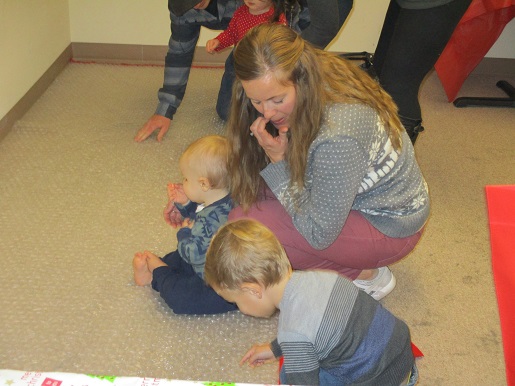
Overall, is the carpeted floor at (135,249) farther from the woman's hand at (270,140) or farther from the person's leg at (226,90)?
the woman's hand at (270,140)

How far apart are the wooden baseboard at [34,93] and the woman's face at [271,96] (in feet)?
4.04

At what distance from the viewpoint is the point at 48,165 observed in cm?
188

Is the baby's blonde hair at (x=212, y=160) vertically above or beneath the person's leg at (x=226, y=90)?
above

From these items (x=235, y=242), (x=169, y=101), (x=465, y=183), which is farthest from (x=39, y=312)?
(x=465, y=183)

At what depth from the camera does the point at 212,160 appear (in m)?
1.35

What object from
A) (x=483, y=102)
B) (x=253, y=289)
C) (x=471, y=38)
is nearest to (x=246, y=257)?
(x=253, y=289)

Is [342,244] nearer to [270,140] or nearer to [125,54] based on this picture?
[270,140]

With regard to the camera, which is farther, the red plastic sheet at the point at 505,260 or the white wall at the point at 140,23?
the white wall at the point at 140,23

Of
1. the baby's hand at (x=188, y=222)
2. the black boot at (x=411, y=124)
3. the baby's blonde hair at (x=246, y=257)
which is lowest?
the baby's hand at (x=188, y=222)

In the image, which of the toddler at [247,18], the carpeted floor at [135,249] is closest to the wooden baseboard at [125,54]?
the carpeted floor at [135,249]

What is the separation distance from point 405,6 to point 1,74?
52.8 inches

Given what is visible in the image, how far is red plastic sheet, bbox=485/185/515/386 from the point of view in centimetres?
71

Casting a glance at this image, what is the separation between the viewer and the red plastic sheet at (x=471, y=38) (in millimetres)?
2195

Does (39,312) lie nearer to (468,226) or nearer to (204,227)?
(204,227)
